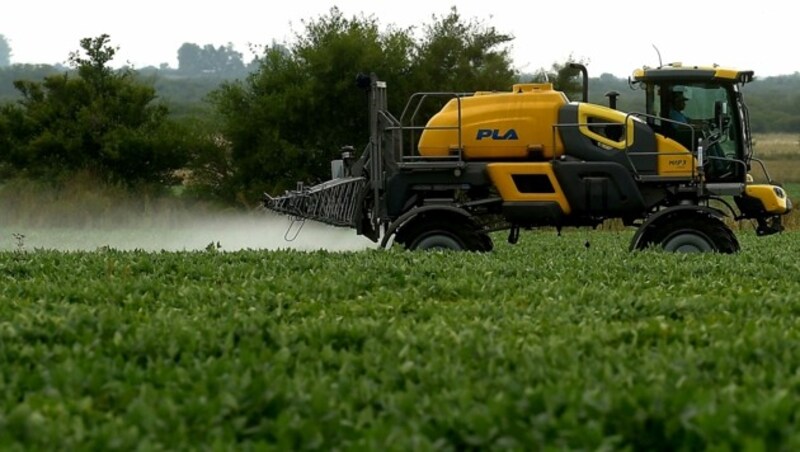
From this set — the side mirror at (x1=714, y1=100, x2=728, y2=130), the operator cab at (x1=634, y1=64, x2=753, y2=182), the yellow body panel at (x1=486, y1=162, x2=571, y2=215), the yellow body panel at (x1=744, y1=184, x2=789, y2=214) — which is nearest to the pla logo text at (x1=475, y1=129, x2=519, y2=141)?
the yellow body panel at (x1=486, y1=162, x2=571, y2=215)

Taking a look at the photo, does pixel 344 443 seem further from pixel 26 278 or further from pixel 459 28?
pixel 459 28

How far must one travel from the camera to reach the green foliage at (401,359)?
549 cm

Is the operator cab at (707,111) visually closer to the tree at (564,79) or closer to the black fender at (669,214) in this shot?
the black fender at (669,214)

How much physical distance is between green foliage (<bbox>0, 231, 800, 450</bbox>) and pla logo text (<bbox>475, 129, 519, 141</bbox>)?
439cm

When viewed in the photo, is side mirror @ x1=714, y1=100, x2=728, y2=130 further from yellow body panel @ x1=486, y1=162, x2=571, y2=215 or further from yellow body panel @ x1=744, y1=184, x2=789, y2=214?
yellow body panel @ x1=486, y1=162, x2=571, y2=215

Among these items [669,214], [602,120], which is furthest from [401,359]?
[602,120]

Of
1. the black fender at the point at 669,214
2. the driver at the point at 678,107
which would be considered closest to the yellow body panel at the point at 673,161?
the driver at the point at 678,107

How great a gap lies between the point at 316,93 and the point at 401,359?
36296mm

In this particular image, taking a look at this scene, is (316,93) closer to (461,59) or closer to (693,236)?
(461,59)

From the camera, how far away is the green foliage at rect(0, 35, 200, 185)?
42750mm

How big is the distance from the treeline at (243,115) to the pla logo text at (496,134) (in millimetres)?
25290

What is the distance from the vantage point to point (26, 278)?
1220cm

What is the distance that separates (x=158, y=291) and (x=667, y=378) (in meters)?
5.42

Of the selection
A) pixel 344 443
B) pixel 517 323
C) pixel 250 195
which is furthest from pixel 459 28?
pixel 344 443
